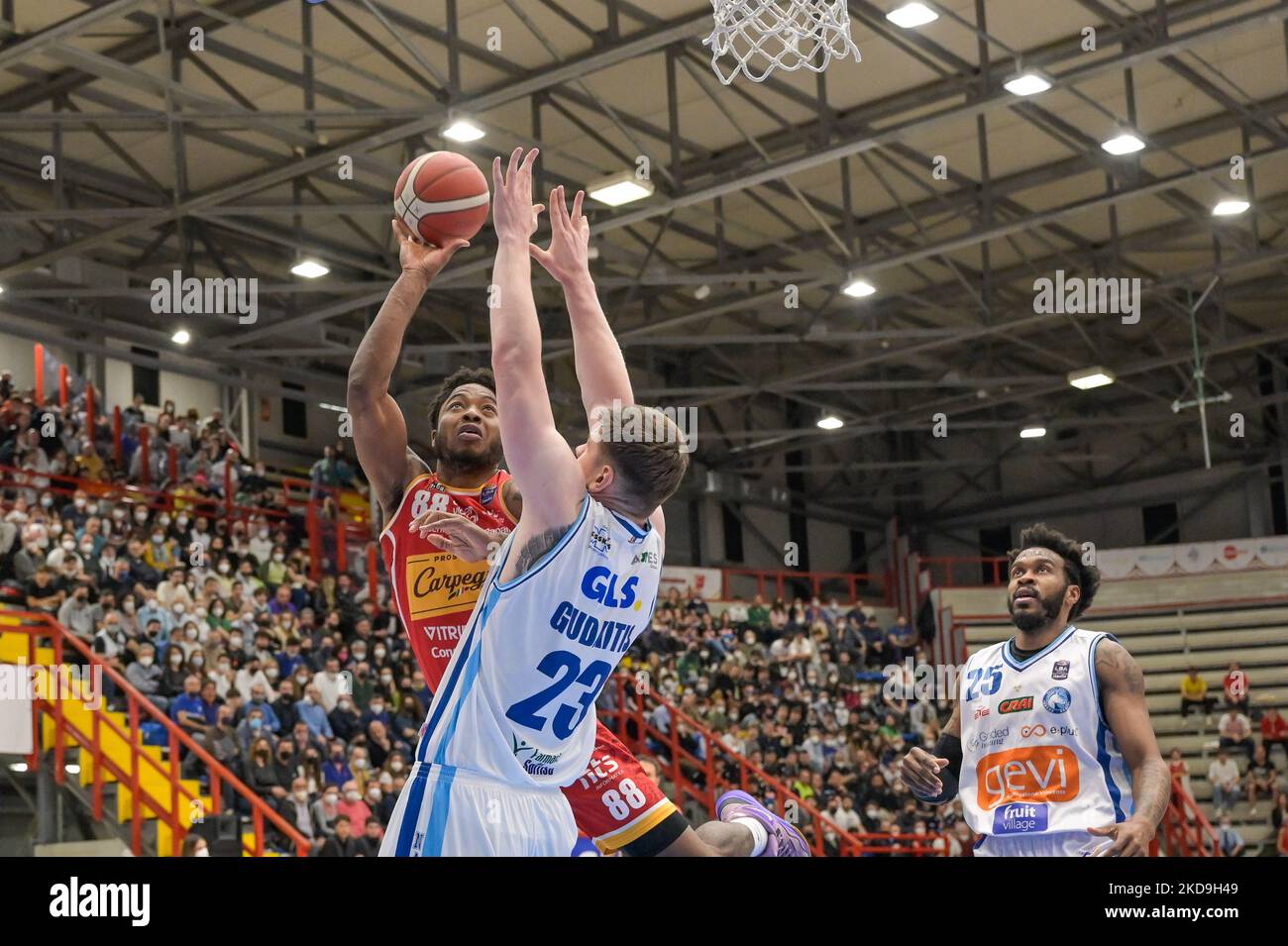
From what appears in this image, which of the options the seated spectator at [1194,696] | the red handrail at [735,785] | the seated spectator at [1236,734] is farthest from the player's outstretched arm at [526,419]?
the seated spectator at [1194,696]

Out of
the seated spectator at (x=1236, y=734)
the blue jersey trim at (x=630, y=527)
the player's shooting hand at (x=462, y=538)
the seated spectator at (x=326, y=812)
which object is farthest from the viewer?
the seated spectator at (x=1236, y=734)

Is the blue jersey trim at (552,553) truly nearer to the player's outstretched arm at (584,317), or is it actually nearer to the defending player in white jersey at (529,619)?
the defending player in white jersey at (529,619)

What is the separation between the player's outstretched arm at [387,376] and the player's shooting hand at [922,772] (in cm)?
209

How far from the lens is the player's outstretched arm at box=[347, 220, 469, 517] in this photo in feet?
17.2

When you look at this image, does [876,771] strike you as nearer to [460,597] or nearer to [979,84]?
[979,84]

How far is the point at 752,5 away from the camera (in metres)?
15.6

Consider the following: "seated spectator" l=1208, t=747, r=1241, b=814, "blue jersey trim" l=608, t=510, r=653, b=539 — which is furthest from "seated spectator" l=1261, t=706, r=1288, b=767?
"blue jersey trim" l=608, t=510, r=653, b=539

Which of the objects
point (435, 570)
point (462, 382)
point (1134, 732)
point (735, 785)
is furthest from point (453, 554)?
point (735, 785)

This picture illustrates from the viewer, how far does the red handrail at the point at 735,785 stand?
1820cm

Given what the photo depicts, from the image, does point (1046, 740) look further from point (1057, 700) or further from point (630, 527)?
point (630, 527)

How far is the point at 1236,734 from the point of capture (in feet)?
79.9

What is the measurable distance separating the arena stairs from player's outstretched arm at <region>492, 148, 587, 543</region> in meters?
23.9

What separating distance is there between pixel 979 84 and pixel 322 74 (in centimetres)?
729
